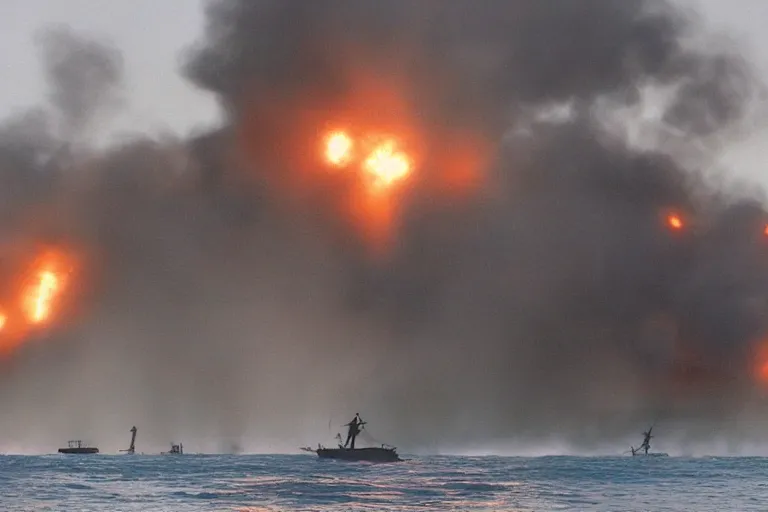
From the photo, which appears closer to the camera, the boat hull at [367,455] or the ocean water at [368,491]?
the ocean water at [368,491]

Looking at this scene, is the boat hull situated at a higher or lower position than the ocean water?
higher

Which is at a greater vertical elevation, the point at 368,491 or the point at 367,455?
the point at 367,455

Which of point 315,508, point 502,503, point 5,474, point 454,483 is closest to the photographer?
point 315,508

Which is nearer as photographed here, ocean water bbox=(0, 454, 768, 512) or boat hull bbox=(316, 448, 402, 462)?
ocean water bbox=(0, 454, 768, 512)

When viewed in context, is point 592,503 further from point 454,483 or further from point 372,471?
point 372,471

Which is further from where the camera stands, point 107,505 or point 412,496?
point 412,496

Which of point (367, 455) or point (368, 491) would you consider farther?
point (367, 455)

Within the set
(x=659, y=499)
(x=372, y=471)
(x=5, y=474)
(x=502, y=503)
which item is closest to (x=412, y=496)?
(x=502, y=503)

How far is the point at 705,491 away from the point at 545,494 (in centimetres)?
2137

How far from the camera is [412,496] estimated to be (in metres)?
95.1

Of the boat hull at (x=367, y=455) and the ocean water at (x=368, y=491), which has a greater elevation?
the boat hull at (x=367, y=455)

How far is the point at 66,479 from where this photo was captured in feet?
393

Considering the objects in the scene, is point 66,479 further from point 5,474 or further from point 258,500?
point 258,500

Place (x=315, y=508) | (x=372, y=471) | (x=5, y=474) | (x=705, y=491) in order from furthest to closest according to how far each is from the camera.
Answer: (x=372, y=471)
(x=5, y=474)
(x=705, y=491)
(x=315, y=508)
